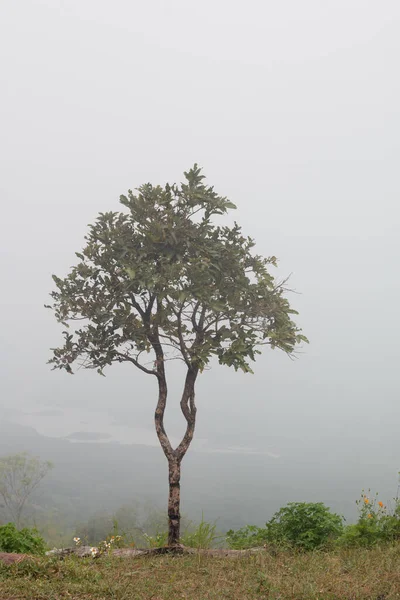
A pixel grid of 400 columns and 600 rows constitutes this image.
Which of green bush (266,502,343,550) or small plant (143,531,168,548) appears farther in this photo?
small plant (143,531,168,548)

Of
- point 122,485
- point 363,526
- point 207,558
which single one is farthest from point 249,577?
point 122,485

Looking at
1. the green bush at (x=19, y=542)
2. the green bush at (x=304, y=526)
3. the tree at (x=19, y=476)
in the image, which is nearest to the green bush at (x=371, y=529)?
the green bush at (x=304, y=526)

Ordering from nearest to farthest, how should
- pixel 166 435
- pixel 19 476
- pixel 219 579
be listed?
pixel 219 579 < pixel 166 435 < pixel 19 476

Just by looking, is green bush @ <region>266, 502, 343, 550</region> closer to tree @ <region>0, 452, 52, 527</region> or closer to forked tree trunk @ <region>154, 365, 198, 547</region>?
forked tree trunk @ <region>154, 365, 198, 547</region>

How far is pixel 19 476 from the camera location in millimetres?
59875

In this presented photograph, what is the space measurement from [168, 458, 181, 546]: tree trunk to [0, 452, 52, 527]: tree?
49919 millimetres

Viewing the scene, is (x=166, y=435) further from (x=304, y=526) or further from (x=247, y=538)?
(x=304, y=526)

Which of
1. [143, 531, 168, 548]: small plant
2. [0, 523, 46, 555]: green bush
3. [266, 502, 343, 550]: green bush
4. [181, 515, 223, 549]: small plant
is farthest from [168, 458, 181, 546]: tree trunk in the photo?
[0, 523, 46, 555]: green bush

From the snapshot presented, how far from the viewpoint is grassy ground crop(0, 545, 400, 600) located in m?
7.98

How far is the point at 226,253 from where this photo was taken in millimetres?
14617

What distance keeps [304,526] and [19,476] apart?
5455 centimetres

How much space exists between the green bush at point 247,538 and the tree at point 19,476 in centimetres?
4877

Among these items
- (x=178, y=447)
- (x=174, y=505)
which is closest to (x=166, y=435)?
(x=178, y=447)

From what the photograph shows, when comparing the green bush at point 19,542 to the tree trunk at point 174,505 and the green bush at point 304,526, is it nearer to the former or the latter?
the tree trunk at point 174,505
